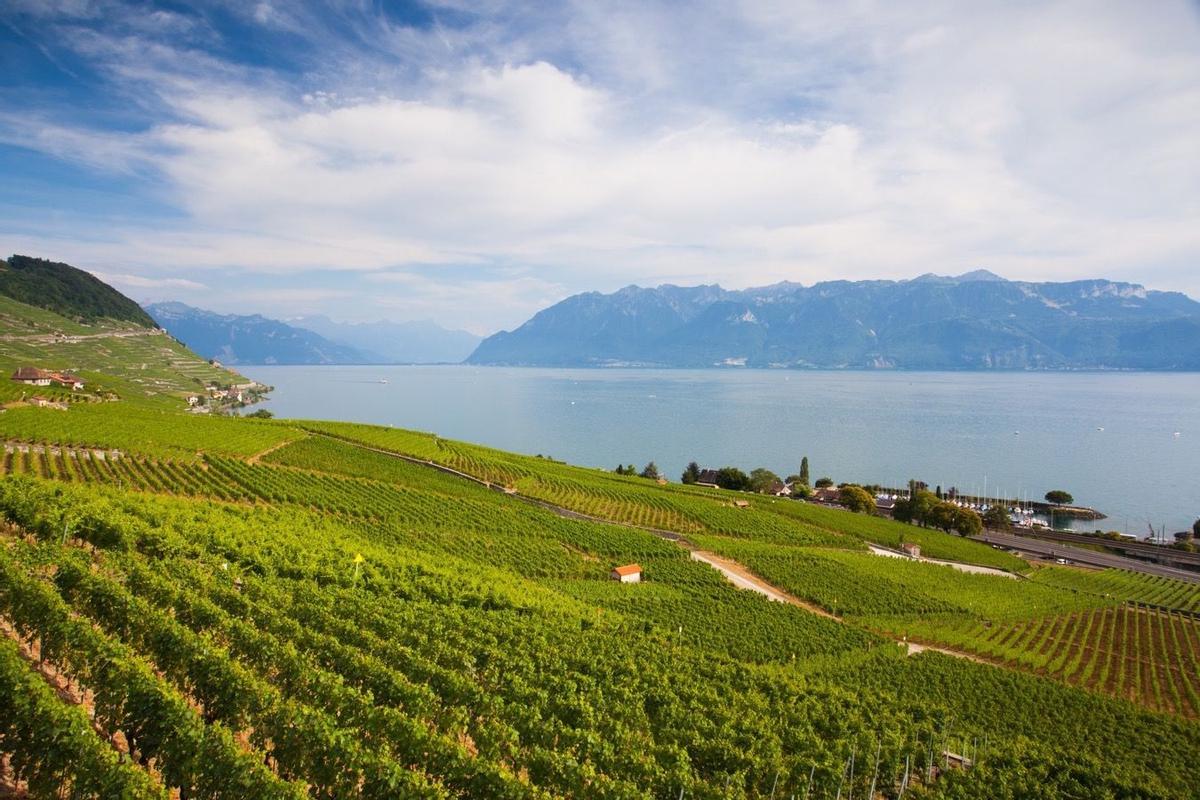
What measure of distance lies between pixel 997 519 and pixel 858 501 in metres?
20.3

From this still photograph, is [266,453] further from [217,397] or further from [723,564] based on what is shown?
[217,397]

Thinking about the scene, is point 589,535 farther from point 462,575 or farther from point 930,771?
point 930,771

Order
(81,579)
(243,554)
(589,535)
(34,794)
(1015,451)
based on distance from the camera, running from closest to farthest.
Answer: (34,794)
(81,579)
(243,554)
(589,535)
(1015,451)

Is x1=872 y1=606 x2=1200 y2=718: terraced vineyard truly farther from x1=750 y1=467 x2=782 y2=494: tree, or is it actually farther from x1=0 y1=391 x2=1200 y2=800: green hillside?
x1=750 y1=467 x2=782 y2=494: tree

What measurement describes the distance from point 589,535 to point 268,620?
30.1 meters

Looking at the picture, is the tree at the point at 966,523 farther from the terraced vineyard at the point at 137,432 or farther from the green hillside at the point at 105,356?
the green hillside at the point at 105,356

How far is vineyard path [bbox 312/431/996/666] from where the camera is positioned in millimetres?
33375

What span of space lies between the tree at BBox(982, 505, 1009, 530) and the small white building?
221ft

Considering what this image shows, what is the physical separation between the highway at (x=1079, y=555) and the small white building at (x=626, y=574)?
5697cm

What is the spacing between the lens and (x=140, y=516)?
26.1 meters

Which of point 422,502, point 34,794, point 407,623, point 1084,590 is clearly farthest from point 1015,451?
point 34,794

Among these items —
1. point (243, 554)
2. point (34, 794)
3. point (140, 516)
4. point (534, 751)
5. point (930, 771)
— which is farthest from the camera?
point (140, 516)

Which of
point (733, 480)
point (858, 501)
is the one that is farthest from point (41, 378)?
point (858, 501)

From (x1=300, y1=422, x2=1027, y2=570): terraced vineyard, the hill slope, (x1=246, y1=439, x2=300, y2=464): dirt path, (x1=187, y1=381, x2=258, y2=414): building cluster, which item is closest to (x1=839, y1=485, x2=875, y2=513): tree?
(x1=300, y1=422, x2=1027, y2=570): terraced vineyard
